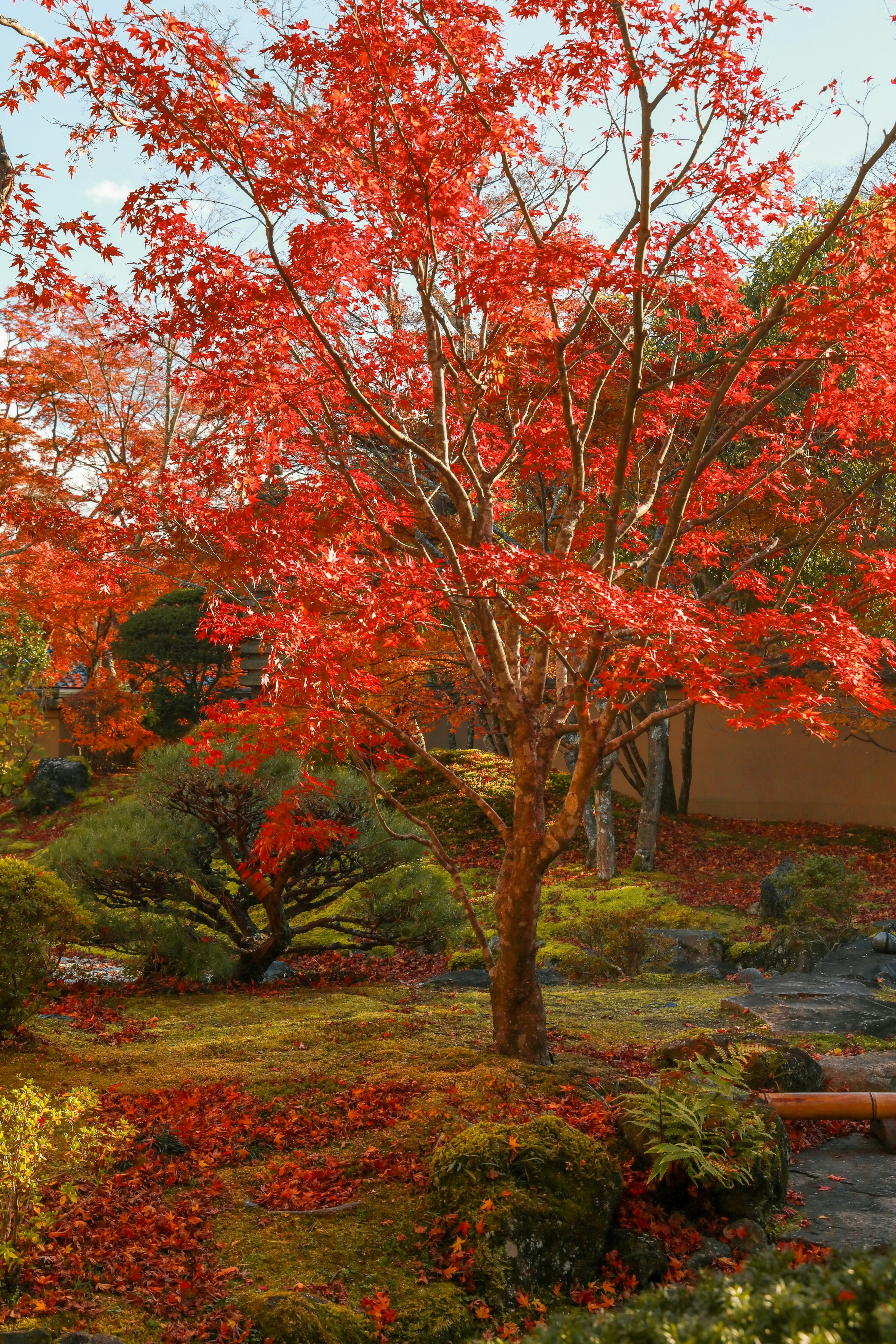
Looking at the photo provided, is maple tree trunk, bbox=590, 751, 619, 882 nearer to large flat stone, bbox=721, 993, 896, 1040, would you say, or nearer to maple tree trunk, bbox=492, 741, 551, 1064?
large flat stone, bbox=721, 993, 896, 1040

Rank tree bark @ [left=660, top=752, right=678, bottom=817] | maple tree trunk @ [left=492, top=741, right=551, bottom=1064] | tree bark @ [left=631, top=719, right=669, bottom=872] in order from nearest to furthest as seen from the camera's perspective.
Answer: maple tree trunk @ [left=492, top=741, right=551, bottom=1064] → tree bark @ [left=631, top=719, right=669, bottom=872] → tree bark @ [left=660, top=752, right=678, bottom=817]

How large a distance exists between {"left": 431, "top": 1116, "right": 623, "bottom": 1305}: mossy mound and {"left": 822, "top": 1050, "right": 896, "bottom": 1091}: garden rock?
1.90 metres

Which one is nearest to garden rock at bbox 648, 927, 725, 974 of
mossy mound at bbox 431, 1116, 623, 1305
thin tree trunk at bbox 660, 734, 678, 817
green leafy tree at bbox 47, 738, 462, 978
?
green leafy tree at bbox 47, 738, 462, 978

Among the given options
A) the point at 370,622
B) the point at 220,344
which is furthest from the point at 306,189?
the point at 370,622

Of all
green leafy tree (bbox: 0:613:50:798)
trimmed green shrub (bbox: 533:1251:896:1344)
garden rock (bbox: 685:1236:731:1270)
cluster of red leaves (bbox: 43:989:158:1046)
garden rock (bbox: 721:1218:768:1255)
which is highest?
green leafy tree (bbox: 0:613:50:798)

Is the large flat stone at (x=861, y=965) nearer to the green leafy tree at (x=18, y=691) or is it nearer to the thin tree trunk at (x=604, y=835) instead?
the thin tree trunk at (x=604, y=835)

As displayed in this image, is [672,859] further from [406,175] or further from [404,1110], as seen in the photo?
[406,175]

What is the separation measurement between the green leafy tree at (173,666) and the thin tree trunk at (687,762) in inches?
339

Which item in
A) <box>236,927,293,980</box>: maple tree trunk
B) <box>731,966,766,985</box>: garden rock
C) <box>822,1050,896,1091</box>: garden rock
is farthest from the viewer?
<box>236,927,293,980</box>: maple tree trunk

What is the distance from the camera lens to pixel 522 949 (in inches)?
209

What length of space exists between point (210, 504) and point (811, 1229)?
247 inches

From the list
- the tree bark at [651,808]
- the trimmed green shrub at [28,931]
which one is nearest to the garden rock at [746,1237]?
the trimmed green shrub at [28,931]

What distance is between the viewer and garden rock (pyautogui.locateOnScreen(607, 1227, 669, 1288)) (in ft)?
11.4

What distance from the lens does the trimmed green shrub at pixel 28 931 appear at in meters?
5.60
